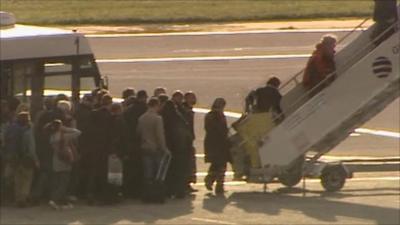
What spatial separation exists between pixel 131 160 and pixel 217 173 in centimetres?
138

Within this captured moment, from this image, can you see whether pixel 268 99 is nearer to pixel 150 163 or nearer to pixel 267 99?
pixel 267 99

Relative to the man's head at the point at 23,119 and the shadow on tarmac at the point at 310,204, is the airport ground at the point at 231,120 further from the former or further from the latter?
the man's head at the point at 23,119

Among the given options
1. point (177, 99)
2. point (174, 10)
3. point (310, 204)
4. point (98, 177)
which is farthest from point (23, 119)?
point (174, 10)

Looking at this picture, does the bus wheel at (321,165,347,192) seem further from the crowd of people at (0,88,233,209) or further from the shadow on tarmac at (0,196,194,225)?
the shadow on tarmac at (0,196,194,225)

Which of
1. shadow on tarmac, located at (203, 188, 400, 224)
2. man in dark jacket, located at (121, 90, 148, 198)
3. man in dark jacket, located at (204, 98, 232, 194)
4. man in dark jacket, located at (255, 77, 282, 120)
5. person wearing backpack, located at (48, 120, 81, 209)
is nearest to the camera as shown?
shadow on tarmac, located at (203, 188, 400, 224)

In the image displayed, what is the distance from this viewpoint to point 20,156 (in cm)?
1831

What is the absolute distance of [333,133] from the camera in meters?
19.5

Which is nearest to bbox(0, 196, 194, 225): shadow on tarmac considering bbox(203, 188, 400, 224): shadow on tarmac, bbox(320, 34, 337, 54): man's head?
bbox(203, 188, 400, 224): shadow on tarmac

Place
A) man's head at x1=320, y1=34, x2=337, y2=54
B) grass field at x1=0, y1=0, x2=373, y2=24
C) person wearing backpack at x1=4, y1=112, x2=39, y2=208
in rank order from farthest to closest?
grass field at x1=0, y1=0, x2=373, y2=24, man's head at x1=320, y1=34, x2=337, y2=54, person wearing backpack at x1=4, y1=112, x2=39, y2=208

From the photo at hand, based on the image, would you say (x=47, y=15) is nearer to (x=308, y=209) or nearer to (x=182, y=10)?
(x=182, y=10)

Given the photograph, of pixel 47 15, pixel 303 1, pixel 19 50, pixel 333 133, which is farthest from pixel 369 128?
pixel 303 1

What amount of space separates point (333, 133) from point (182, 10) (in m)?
33.0

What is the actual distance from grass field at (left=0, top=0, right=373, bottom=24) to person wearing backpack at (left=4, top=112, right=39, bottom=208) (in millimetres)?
28106

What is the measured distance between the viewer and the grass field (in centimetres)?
4894
